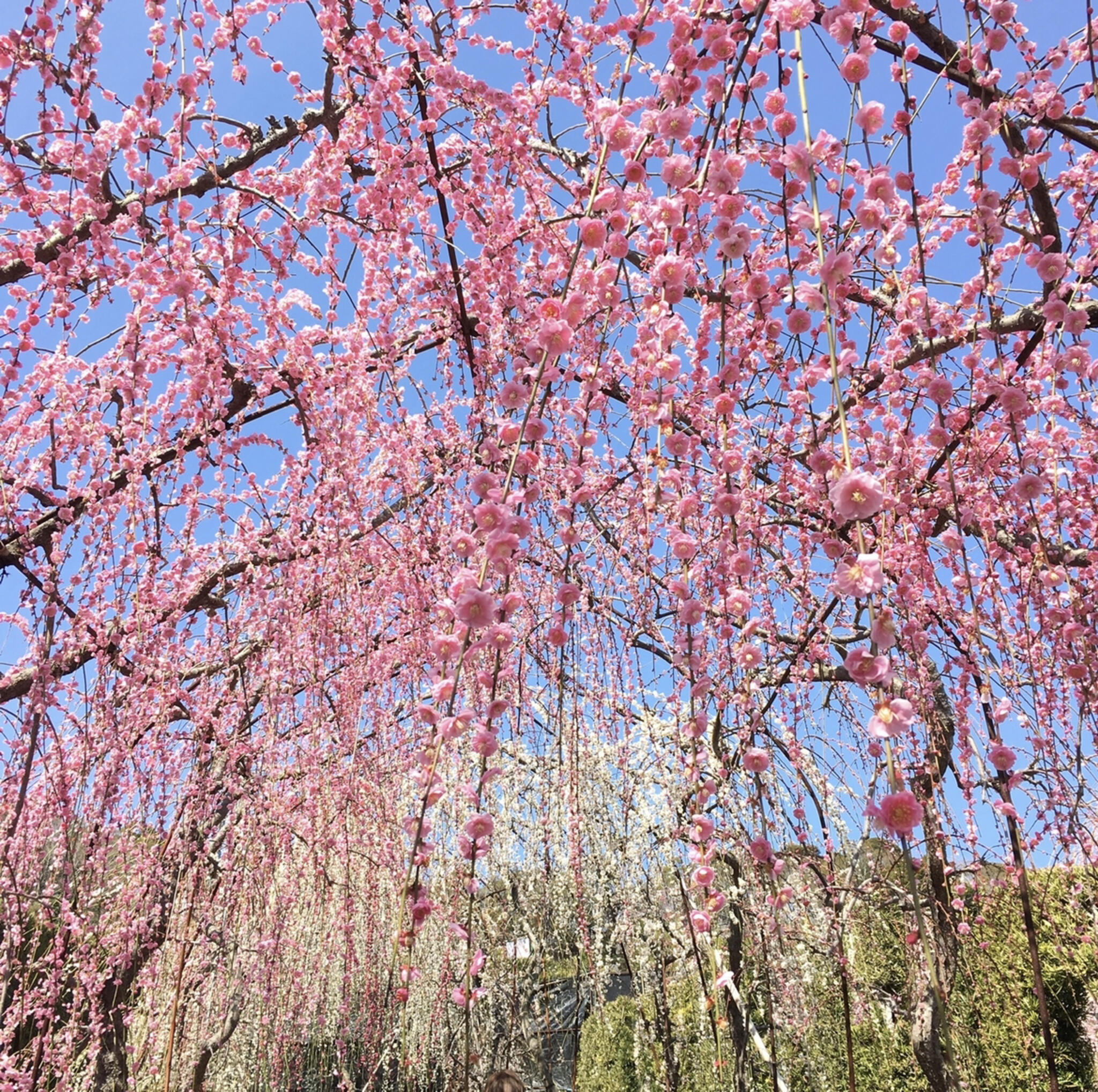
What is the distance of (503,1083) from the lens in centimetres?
327

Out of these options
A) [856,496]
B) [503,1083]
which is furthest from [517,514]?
[503,1083]

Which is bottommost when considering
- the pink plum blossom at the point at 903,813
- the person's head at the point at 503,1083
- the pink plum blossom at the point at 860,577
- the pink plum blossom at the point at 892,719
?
the person's head at the point at 503,1083

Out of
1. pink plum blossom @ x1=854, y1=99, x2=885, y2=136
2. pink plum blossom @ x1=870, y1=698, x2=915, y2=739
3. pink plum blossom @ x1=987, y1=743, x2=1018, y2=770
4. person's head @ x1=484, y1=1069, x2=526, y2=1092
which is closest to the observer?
pink plum blossom @ x1=870, y1=698, x2=915, y2=739

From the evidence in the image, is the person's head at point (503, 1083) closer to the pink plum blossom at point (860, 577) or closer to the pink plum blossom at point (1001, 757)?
the pink plum blossom at point (1001, 757)

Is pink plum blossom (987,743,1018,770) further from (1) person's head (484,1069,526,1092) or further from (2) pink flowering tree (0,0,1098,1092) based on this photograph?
(1) person's head (484,1069,526,1092)

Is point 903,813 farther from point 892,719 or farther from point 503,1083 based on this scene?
point 503,1083

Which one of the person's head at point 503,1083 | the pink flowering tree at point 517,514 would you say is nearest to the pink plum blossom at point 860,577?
the pink flowering tree at point 517,514

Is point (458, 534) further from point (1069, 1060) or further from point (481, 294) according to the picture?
point (1069, 1060)

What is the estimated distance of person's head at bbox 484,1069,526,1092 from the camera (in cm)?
326

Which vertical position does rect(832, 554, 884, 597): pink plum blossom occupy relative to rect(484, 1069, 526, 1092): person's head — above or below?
above

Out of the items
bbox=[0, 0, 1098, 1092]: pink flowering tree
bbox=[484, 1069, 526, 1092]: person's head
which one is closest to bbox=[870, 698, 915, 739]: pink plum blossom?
bbox=[0, 0, 1098, 1092]: pink flowering tree

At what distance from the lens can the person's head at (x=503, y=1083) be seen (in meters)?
3.26

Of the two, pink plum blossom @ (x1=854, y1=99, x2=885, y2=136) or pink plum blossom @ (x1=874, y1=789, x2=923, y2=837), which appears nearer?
pink plum blossom @ (x1=874, y1=789, x2=923, y2=837)

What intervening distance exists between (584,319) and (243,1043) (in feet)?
26.5
